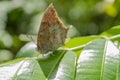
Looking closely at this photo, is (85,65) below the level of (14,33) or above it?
below

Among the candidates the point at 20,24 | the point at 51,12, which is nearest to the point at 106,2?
the point at 20,24

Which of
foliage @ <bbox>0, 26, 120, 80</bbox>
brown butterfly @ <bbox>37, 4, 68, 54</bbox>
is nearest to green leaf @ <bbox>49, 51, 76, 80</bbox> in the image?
foliage @ <bbox>0, 26, 120, 80</bbox>

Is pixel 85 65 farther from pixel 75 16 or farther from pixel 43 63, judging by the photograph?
pixel 75 16

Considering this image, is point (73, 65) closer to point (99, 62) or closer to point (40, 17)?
point (99, 62)

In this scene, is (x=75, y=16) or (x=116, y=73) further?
(x=75, y=16)

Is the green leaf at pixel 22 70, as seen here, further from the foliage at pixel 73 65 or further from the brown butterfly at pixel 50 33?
the brown butterfly at pixel 50 33

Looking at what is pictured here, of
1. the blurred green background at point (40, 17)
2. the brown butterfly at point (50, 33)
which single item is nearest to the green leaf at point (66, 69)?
the brown butterfly at point (50, 33)

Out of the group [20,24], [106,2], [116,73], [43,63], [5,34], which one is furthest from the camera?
[106,2]
